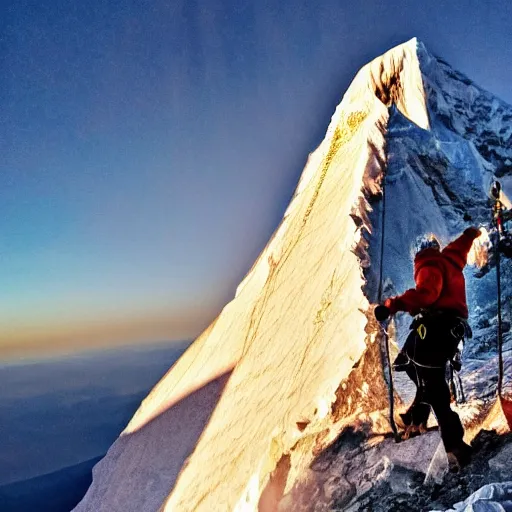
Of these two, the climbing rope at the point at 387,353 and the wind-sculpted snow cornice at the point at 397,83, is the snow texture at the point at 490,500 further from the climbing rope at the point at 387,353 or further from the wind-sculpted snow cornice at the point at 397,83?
the wind-sculpted snow cornice at the point at 397,83

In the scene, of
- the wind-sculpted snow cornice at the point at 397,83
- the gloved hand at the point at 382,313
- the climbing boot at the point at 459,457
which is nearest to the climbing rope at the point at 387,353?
the climbing boot at the point at 459,457

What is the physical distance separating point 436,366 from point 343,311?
109 cm

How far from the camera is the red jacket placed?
10.9ft

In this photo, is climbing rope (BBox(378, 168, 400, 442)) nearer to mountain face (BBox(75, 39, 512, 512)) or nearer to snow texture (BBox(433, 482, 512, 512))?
mountain face (BBox(75, 39, 512, 512))

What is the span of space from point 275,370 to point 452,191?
7.87ft

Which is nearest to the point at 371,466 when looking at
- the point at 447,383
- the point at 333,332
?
the point at 447,383

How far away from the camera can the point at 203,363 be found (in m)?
7.13

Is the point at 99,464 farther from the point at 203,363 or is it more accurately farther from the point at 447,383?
the point at 447,383

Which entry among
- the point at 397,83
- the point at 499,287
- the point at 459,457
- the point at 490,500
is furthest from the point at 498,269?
the point at 397,83

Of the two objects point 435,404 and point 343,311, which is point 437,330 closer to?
point 435,404

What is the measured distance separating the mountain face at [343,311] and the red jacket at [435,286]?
0.58 m

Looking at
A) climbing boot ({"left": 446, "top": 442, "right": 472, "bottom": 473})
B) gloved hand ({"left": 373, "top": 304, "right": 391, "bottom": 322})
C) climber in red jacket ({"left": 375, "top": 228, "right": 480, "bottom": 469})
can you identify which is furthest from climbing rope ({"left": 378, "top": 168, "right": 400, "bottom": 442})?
gloved hand ({"left": 373, "top": 304, "right": 391, "bottom": 322})

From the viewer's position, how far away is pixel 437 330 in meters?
3.39

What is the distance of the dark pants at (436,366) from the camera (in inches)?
132
